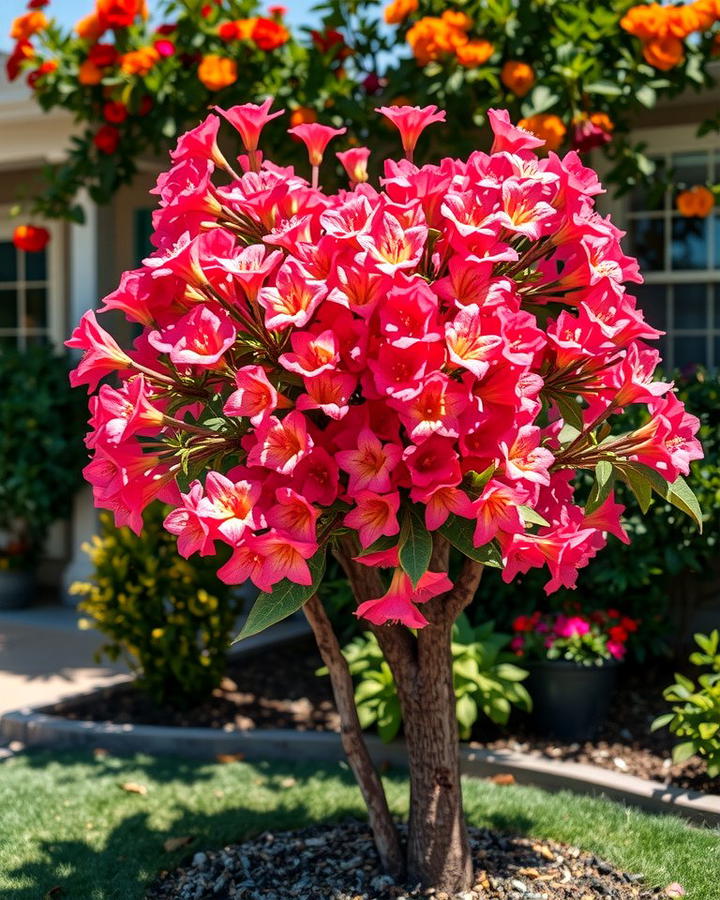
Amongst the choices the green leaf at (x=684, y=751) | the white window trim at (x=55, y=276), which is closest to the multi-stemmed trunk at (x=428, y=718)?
the green leaf at (x=684, y=751)

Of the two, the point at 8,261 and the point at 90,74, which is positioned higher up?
the point at 90,74

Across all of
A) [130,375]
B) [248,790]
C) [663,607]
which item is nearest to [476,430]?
[130,375]

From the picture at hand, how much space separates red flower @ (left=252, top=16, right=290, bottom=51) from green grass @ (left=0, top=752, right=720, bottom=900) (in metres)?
3.89

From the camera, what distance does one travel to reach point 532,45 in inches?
231

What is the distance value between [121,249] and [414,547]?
24.5 ft

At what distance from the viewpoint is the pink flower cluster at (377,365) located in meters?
2.21

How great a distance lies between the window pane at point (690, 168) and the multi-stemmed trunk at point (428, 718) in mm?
4602

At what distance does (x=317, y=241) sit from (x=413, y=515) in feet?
2.13

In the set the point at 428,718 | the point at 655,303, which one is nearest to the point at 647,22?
the point at 655,303

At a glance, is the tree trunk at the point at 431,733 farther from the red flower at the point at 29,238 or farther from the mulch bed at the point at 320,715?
the red flower at the point at 29,238

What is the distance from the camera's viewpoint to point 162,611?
17.1 ft

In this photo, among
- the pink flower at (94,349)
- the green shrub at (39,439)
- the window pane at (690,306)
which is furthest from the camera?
the green shrub at (39,439)

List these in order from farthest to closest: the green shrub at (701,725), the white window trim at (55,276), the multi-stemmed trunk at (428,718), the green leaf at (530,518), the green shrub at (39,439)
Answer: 1. the white window trim at (55,276)
2. the green shrub at (39,439)
3. the green shrub at (701,725)
4. the multi-stemmed trunk at (428,718)
5. the green leaf at (530,518)

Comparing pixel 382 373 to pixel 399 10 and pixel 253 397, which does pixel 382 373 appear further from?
pixel 399 10
